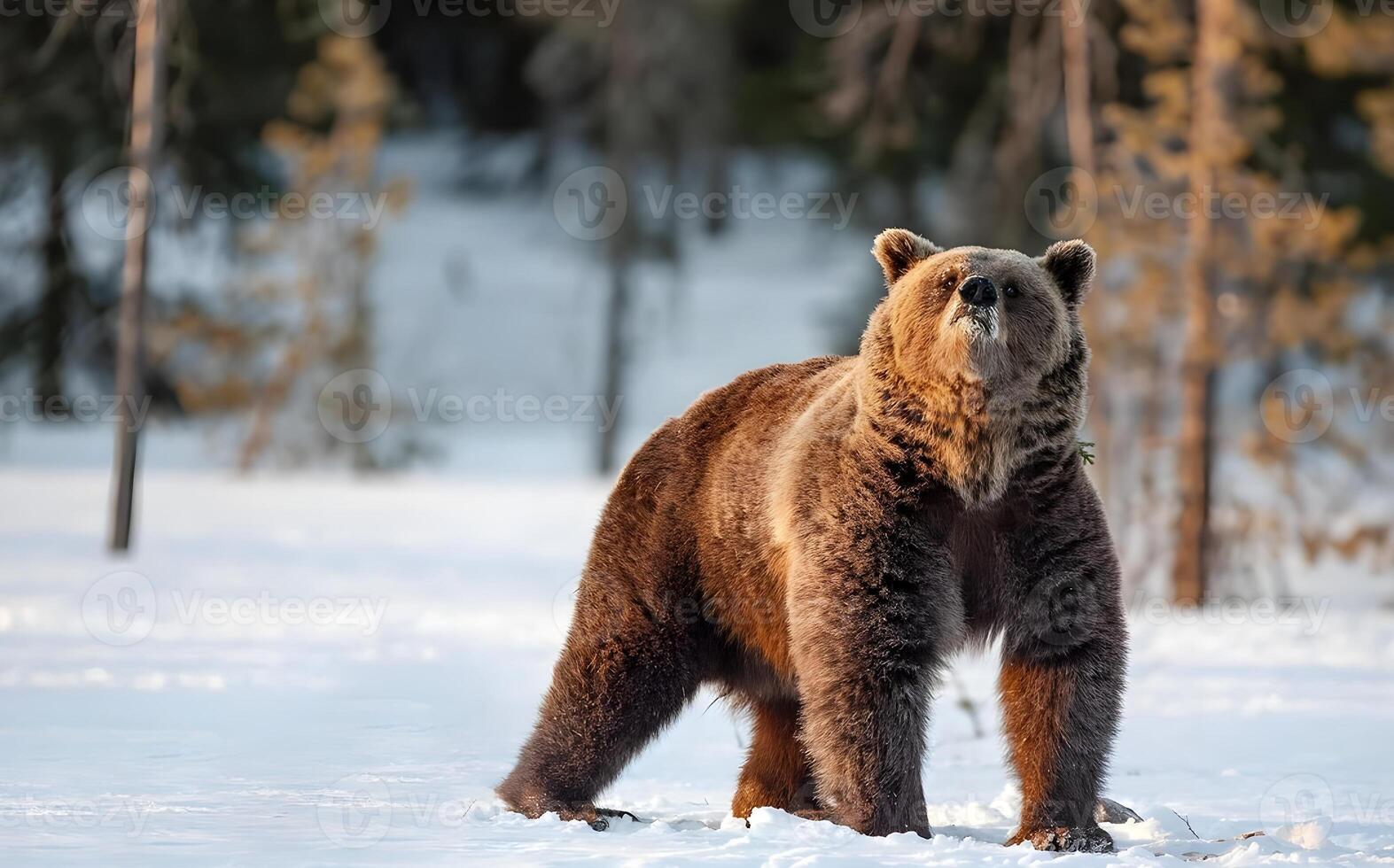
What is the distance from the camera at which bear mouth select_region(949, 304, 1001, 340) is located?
428cm

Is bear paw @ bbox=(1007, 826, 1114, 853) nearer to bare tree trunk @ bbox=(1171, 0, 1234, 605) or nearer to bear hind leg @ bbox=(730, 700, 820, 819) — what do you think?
bear hind leg @ bbox=(730, 700, 820, 819)

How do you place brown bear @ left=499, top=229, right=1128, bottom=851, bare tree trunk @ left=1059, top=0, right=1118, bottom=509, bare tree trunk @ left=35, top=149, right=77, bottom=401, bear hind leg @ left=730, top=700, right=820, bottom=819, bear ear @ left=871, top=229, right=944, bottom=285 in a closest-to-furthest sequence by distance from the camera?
brown bear @ left=499, top=229, right=1128, bottom=851, bear ear @ left=871, top=229, right=944, bottom=285, bear hind leg @ left=730, top=700, right=820, bottom=819, bare tree trunk @ left=1059, top=0, right=1118, bottom=509, bare tree trunk @ left=35, top=149, right=77, bottom=401

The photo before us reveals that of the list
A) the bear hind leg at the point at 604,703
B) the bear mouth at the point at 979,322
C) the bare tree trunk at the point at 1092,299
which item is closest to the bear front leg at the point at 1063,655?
the bear mouth at the point at 979,322

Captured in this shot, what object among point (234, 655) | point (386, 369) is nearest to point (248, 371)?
point (386, 369)

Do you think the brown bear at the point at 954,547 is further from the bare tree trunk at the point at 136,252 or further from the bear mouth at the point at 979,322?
the bare tree trunk at the point at 136,252

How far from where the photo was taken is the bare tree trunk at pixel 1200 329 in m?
11.9

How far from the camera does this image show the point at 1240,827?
5.31m

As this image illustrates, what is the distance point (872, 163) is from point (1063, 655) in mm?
22126

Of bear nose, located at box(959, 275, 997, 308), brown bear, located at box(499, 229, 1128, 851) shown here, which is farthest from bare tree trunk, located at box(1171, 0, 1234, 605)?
bear nose, located at box(959, 275, 997, 308)

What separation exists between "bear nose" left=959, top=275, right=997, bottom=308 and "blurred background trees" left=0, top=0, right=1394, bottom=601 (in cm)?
814

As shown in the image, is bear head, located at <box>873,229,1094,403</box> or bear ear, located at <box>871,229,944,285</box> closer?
bear head, located at <box>873,229,1094,403</box>

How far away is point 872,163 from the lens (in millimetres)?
25953

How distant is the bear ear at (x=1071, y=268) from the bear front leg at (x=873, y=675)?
0.86 m

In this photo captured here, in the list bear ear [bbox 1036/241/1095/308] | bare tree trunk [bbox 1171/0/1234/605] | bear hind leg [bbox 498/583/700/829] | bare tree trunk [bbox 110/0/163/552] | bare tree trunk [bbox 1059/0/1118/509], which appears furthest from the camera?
bare tree trunk [bbox 110/0/163/552]
